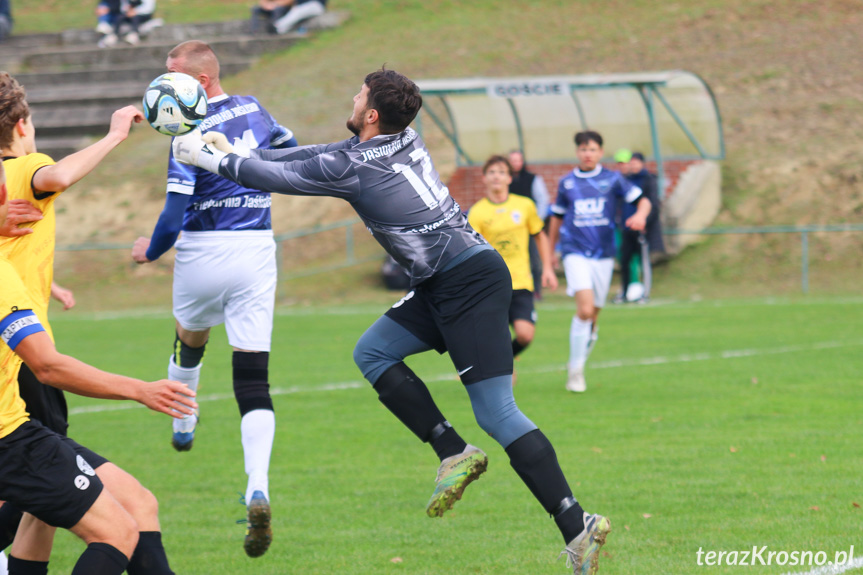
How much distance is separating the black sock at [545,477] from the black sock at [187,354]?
8.80ft

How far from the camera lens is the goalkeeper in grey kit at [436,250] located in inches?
178

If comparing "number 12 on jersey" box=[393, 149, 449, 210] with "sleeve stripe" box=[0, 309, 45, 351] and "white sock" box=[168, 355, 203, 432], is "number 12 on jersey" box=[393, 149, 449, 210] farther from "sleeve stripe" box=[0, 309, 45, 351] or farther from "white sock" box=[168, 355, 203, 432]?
"white sock" box=[168, 355, 203, 432]

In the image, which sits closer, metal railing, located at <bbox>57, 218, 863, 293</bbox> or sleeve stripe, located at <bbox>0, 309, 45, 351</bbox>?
sleeve stripe, located at <bbox>0, 309, 45, 351</bbox>

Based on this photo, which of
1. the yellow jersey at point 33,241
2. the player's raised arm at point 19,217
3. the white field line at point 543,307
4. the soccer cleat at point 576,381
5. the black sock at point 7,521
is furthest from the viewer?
the white field line at point 543,307

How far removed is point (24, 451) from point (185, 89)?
1983mm

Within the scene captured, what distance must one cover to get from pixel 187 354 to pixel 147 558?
2.92m

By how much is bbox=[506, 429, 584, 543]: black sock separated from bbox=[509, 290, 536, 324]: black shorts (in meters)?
4.97

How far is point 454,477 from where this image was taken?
469 centimetres

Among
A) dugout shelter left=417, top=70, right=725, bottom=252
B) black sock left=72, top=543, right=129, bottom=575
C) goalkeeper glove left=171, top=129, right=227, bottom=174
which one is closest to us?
black sock left=72, top=543, right=129, bottom=575

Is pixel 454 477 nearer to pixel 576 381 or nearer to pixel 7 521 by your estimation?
pixel 7 521

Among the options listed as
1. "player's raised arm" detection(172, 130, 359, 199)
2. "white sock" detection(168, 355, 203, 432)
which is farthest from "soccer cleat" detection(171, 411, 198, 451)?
"player's raised arm" detection(172, 130, 359, 199)

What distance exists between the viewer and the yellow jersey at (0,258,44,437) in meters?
3.33

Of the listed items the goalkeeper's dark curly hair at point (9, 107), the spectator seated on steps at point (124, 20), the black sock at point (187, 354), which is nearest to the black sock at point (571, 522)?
the goalkeeper's dark curly hair at point (9, 107)

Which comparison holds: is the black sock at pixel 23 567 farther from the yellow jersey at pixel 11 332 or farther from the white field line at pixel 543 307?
the white field line at pixel 543 307
